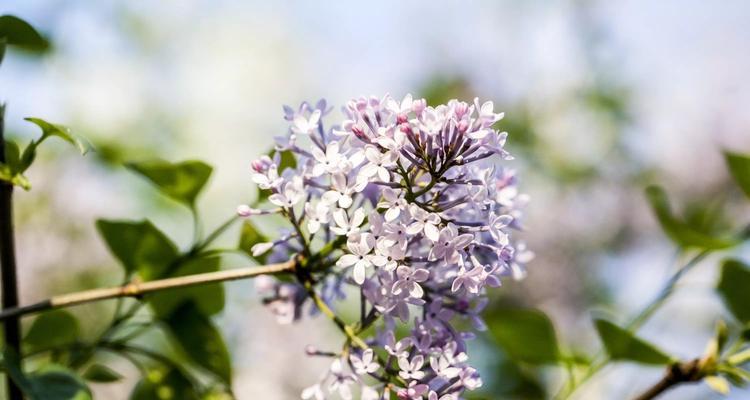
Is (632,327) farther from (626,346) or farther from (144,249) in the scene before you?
(144,249)

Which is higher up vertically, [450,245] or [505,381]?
[450,245]

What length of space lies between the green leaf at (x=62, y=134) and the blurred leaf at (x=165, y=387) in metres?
0.33

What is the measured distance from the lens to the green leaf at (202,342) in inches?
37.4

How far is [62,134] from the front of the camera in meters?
0.71

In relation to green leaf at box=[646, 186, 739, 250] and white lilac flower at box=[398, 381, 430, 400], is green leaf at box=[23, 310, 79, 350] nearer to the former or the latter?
white lilac flower at box=[398, 381, 430, 400]

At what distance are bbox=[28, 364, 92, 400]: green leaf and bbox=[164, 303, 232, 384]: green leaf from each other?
8.8 inches

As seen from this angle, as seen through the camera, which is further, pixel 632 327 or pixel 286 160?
pixel 632 327

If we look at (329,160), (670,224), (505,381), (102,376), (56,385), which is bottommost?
(505,381)

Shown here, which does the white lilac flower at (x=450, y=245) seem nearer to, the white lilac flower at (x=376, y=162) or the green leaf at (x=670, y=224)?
the white lilac flower at (x=376, y=162)

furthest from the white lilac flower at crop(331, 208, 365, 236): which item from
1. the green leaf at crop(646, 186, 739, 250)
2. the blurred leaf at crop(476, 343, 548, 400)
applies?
the blurred leaf at crop(476, 343, 548, 400)

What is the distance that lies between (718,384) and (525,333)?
0.84 ft

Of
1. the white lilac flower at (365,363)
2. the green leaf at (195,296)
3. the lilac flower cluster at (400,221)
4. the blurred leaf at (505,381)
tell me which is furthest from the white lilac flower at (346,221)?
the blurred leaf at (505,381)

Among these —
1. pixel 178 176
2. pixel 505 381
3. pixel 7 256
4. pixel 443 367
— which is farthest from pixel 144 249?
pixel 505 381

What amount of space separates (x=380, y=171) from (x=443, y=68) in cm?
319
